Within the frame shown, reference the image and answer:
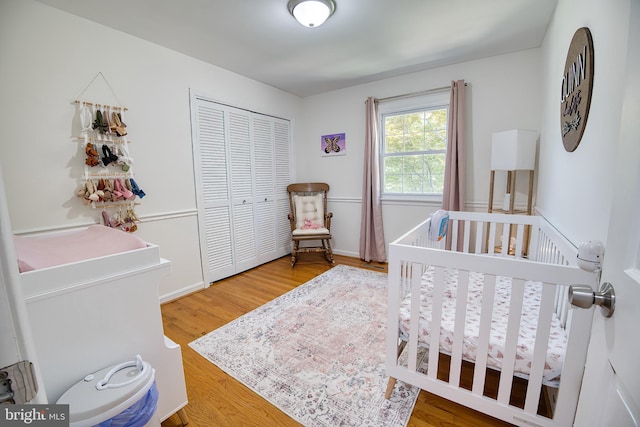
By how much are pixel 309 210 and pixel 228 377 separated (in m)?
2.46

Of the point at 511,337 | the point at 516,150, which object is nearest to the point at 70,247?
the point at 511,337

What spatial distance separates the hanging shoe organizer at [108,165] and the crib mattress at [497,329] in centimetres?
221

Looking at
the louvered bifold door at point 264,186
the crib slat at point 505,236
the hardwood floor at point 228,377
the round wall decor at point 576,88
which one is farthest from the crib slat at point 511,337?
the louvered bifold door at point 264,186

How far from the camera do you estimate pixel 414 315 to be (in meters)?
1.30

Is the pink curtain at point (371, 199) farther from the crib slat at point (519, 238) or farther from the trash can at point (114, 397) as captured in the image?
the trash can at point (114, 397)

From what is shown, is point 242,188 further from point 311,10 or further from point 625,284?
point 625,284

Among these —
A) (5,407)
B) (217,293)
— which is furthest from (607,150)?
(217,293)

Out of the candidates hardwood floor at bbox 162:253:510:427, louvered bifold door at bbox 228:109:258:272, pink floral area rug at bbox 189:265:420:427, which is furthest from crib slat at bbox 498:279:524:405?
louvered bifold door at bbox 228:109:258:272

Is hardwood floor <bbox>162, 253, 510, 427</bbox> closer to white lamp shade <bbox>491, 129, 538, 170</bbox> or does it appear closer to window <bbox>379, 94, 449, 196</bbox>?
window <bbox>379, 94, 449, 196</bbox>

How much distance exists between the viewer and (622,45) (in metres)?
0.90

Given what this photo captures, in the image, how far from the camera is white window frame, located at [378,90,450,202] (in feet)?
9.97

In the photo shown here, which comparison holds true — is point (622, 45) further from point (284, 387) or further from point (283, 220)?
point (283, 220)

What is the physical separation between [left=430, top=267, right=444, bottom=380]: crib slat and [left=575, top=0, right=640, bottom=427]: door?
655 mm

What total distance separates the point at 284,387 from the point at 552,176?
220 centimetres
